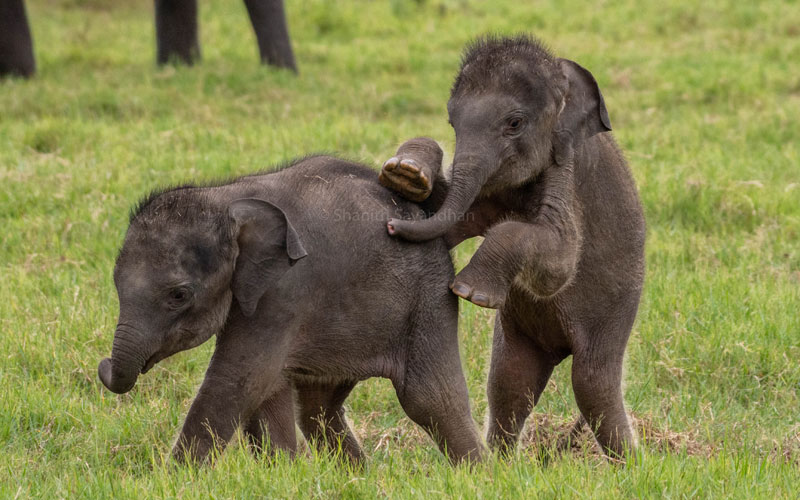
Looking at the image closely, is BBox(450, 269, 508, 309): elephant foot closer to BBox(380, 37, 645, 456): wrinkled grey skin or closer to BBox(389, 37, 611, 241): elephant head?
BBox(380, 37, 645, 456): wrinkled grey skin

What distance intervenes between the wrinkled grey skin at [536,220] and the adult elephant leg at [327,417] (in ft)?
2.25

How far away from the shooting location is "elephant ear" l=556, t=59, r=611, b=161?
14.5 ft

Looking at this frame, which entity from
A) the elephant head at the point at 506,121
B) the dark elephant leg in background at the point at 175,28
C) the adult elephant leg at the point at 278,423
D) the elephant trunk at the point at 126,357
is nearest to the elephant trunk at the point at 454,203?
the elephant head at the point at 506,121

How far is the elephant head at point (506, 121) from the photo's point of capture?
4.16 m

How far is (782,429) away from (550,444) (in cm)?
98

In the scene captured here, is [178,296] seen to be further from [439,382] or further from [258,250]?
[439,382]

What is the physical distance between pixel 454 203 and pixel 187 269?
938mm

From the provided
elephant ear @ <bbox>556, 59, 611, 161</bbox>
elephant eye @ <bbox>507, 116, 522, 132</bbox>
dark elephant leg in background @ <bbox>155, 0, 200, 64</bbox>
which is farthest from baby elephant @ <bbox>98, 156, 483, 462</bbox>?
dark elephant leg in background @ <bbox>155, 0, 200, 64</bbox>

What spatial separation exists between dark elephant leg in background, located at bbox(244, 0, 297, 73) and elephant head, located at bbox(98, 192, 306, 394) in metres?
→ 7.77

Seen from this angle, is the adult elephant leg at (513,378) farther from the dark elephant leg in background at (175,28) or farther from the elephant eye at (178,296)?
the dark elephant leg in background at (175,28)

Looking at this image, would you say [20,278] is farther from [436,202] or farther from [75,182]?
[436,202]

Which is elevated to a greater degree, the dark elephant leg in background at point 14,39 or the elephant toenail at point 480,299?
the elephant toenail at point 480,299

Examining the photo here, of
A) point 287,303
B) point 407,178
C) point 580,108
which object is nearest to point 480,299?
point 407,178

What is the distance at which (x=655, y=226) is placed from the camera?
772cm
